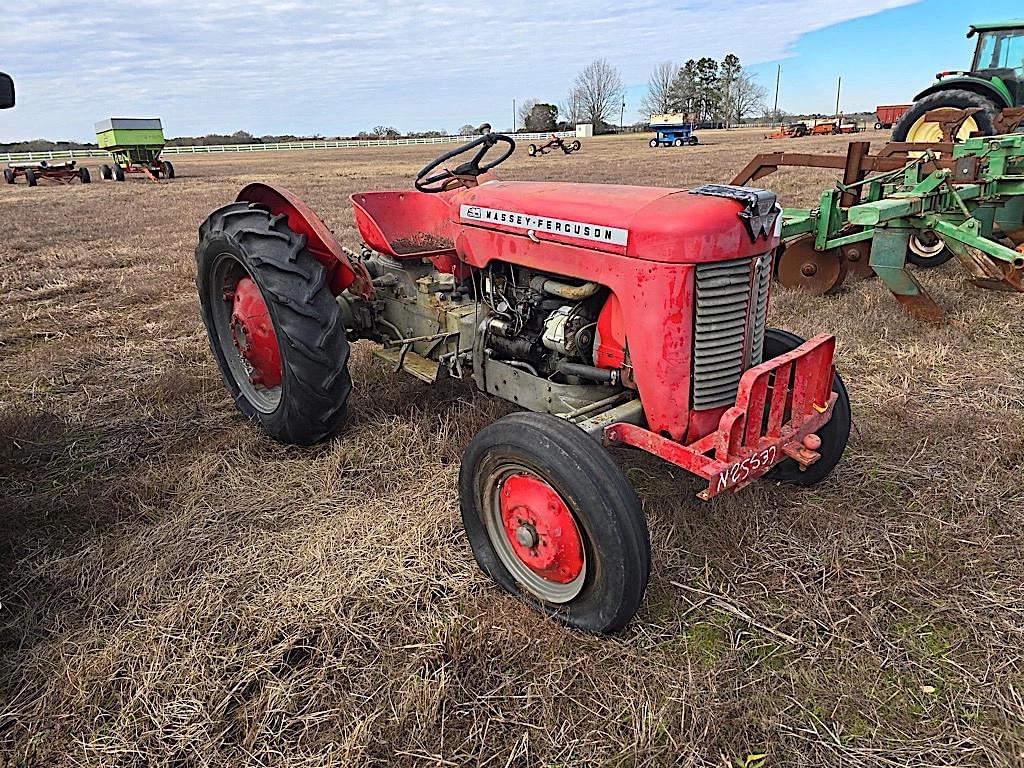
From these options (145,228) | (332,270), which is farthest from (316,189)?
(332,270)

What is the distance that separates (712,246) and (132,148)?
87.7ft

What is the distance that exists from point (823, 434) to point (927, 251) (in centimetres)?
528

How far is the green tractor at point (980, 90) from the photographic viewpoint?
8980 mm

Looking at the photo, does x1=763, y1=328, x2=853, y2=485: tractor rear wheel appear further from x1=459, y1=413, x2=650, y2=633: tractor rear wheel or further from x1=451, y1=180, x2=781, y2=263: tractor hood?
x1=459, y1=413, x2=650, y2=633: tractor rear wheel

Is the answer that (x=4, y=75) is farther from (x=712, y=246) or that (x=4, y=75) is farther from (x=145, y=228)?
(x=145, y=228)

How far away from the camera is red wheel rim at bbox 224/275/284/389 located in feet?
12.9

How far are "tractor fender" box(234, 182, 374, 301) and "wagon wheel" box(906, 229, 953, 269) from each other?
5945mm

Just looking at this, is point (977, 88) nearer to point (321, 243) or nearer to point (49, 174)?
point (321, 243)

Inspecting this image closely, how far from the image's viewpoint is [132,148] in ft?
79.3

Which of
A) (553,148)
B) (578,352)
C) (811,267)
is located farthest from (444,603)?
(553,148)

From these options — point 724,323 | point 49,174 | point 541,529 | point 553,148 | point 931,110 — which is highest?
point 931,110

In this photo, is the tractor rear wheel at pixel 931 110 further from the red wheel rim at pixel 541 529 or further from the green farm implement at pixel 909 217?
the red wheel rim at pixel 541 529

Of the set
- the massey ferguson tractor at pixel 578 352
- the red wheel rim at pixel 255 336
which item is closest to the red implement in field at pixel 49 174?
the red wheel rim at pixel 255 336

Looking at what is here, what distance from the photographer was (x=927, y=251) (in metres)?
7.28
